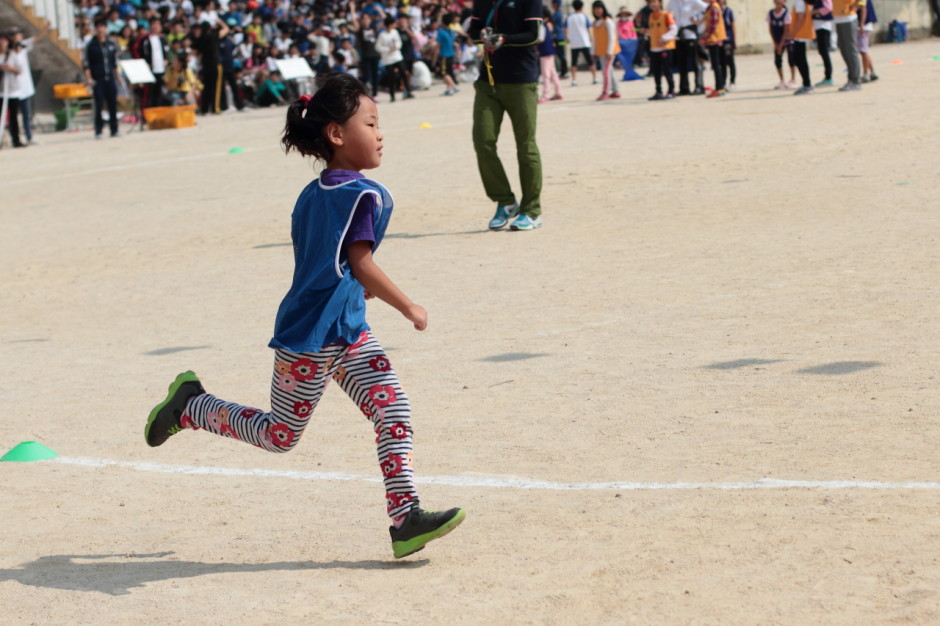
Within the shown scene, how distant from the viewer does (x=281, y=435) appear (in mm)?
4820

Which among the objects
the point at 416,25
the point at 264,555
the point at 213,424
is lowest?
the point at 264,555

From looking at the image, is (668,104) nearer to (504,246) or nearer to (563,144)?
(563,144)

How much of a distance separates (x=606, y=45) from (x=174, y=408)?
22081mm

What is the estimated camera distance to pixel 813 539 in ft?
14.6

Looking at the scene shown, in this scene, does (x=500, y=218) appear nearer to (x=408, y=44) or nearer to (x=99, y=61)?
(x=99, y=61)

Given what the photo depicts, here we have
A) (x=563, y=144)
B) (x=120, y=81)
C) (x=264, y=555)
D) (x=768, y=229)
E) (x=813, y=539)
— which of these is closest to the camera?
(x=813, y=539)

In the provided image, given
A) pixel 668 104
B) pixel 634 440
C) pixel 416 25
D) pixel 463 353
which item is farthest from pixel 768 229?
pixel 416 25

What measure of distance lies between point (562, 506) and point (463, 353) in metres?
2.78

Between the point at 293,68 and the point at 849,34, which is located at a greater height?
the point at 293,68

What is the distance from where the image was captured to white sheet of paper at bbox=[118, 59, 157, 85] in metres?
28.2

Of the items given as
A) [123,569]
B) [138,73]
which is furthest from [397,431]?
[138,73]

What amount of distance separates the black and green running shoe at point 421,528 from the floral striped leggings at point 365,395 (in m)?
0.07

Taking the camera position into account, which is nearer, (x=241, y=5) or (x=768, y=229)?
(x=768, y=229)

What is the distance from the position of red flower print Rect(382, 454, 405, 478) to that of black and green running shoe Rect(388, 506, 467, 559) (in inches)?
5.9
